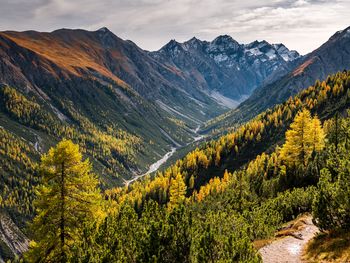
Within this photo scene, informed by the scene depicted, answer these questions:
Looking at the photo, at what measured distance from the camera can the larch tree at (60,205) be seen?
3111 centimetres

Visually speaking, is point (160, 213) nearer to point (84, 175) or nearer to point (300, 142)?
point (84, 175)

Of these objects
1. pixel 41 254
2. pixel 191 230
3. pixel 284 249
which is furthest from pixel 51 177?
pixel 284 249

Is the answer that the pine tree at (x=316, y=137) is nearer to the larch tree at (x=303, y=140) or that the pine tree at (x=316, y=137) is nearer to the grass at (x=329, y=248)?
the larch tree at (x=303, y=140)

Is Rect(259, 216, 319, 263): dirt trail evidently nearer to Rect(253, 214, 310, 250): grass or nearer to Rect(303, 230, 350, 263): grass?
Rect(253, 214, 310, 250): grass

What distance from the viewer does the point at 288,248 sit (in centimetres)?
3762

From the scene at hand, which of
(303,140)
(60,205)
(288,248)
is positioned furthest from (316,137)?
(60,205)

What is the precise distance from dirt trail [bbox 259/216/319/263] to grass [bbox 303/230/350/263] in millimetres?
1390

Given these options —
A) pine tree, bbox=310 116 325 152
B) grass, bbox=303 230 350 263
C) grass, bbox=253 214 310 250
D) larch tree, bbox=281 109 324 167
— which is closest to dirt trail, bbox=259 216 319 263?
grass, bbox=253 214 310 250

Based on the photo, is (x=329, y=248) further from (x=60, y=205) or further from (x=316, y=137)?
(x=316, y=137)

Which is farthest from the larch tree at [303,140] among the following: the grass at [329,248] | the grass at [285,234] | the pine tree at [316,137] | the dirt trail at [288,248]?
the grass at [329,248]

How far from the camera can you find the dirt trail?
34469mm

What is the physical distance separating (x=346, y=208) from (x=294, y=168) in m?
50.3

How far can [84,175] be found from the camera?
33.3 meters

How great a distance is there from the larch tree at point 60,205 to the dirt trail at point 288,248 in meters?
18.7
